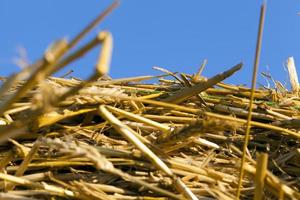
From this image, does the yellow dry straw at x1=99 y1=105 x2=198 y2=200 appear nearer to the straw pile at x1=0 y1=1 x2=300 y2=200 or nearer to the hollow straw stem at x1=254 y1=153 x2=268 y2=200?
the straw pile at x1=0 y1=1 x2=300 y2=200

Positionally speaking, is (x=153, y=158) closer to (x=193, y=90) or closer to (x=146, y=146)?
(x=146, y=146)

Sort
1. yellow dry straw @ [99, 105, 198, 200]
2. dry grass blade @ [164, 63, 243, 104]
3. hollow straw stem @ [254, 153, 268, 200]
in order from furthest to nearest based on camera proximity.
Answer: dry grass blade @ [164, 63, 243, 104]
yellow dry straw @ [99, 105, 198, 200]
hollow straw stem @ [254, 153, 268, 200]

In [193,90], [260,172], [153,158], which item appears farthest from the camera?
[193,90]

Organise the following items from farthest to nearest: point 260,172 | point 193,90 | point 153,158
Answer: point 193,90 → point 153,158 → point 260,172

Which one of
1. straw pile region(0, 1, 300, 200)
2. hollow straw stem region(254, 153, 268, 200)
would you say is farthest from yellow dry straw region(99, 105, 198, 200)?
hollow straw stem region(254, 153, 268, 200)

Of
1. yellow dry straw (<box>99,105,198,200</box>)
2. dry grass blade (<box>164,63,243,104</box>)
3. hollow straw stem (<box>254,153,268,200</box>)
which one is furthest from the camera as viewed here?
dry grass blade (<box>164,63,243,104</box>)

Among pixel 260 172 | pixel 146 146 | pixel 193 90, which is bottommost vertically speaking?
pixel 260 172

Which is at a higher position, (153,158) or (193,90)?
(193,90)

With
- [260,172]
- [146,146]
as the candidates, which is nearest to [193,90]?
[146,146]
